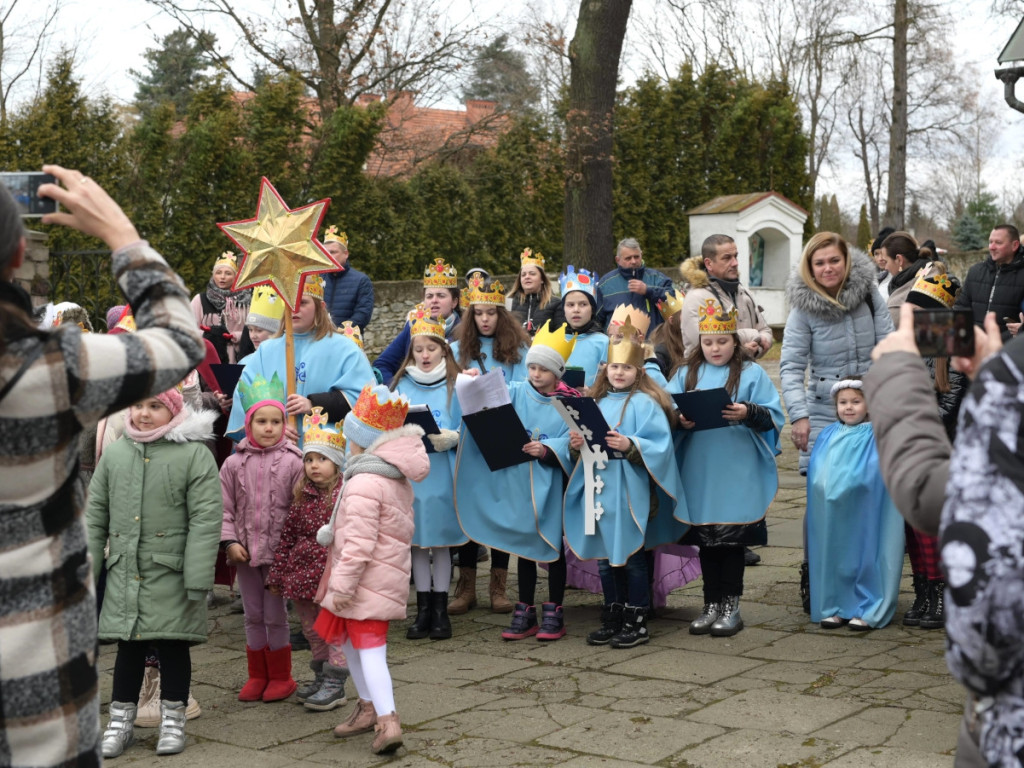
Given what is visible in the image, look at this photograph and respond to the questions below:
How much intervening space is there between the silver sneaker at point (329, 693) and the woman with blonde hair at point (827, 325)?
8.65 feet

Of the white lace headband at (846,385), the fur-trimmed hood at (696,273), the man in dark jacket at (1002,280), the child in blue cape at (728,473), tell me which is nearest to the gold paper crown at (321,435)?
the child in blue cape at (728,473)

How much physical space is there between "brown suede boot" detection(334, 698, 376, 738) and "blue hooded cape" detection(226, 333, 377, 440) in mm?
1941

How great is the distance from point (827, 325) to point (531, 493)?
1814 mm

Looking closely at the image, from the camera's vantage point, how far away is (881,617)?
6344 millimetres

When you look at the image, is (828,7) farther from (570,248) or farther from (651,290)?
(651,290)

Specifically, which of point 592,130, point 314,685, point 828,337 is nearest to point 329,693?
point 314,685

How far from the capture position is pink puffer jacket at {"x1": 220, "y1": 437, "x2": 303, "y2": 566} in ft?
18.6

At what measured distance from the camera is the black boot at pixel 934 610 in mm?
6344

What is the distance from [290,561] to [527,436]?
1.62 meters

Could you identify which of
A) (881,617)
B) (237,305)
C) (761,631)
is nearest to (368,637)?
(761,631)

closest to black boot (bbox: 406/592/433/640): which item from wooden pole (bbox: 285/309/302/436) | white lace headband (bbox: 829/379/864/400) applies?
wooden pole (bbox: 285/309/302/436)

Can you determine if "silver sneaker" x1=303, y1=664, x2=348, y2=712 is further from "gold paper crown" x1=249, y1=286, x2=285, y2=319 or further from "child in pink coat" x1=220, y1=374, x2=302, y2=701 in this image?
"gold paper crown" x1=249, y1=286, x2=285, y2=319

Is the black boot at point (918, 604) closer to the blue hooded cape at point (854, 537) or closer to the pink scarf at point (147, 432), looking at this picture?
the blue hooded cape at point (854, 537)

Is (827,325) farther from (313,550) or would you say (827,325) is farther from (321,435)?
(313,550)
